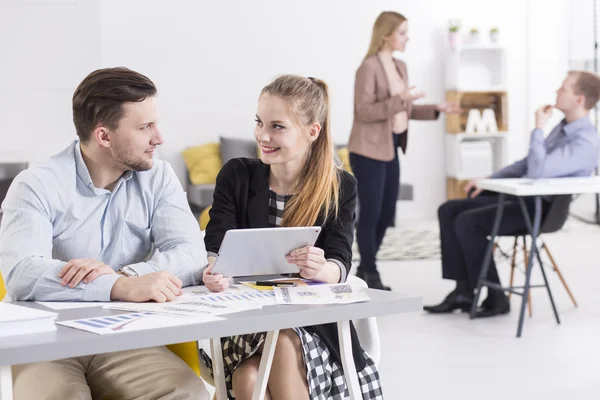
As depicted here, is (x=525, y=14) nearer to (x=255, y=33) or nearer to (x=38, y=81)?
(x=255, y=33)

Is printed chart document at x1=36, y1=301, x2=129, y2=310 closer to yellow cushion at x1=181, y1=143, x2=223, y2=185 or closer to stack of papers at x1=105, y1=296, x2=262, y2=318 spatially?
stack of papers at x1=105, y1=296, x2=262, y2=318

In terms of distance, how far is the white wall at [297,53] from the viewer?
810 centimetres

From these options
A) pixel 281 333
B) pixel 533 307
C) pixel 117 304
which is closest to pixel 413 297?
pixel 281 333

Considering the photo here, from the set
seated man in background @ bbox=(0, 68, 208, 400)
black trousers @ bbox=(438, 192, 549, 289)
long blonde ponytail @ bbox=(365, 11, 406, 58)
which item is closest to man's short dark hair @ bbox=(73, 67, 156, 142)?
seated man in background @ bbox=(0, 68, 208, 400)

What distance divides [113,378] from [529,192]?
2588 mm

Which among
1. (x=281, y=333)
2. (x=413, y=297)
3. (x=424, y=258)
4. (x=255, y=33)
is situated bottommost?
(x=424, y=258)

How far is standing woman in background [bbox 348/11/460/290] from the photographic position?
16.4 ft

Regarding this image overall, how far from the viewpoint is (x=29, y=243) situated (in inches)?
77.7

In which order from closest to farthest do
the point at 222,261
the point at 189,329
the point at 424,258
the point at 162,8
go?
the point at 189,329, the point at 222,261, the point at 424,258, the point at 162,8

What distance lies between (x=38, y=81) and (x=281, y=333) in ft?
11.6

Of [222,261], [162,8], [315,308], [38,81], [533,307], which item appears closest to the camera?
[315,308]

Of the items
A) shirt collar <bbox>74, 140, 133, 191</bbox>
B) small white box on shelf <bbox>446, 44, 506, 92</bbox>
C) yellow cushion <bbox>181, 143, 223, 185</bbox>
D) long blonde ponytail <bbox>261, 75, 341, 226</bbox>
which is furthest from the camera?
small white box on shelf <bbox>446, 44, 506, 92</bbox>

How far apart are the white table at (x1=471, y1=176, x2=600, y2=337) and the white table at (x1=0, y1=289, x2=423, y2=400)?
2349 millimetres

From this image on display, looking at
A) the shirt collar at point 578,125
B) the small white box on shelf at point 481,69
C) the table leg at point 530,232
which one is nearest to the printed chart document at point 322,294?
the table leg at point 530,232
